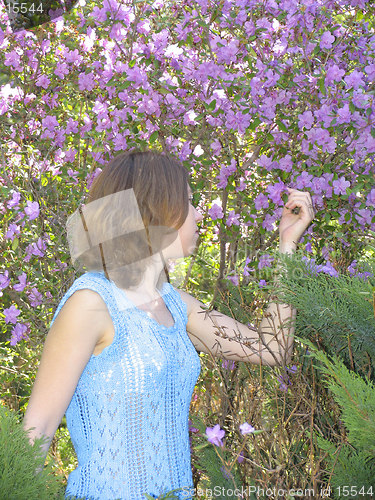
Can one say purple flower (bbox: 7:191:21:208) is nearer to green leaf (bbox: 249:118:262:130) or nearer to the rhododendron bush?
the rhododendron bush

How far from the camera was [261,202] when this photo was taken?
212 centimetres

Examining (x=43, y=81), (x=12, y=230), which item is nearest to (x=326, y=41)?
(x=43, y=81)

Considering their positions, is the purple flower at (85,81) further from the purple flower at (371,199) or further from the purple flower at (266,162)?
the purple flower at (371,199)

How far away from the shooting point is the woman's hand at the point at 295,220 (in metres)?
1.54

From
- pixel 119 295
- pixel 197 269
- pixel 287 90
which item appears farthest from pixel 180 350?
pixel 197 269

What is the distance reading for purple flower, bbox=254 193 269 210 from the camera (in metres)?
2.11

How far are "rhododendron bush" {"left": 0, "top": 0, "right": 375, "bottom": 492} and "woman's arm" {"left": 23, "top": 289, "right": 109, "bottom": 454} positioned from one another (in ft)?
2.41

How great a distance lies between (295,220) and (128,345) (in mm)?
654

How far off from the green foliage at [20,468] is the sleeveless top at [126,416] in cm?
59

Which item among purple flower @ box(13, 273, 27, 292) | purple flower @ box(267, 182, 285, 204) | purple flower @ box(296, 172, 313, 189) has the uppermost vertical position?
purple flower @ box(296, 172, 313, 189)

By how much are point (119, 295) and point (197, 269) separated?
7.84 ft

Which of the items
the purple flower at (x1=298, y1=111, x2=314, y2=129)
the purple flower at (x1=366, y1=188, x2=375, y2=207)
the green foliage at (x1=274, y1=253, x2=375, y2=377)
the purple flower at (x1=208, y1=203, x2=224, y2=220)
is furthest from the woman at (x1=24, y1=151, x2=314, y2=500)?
the purple flower at (x1=208, y1=203, x2=224, y2=220)

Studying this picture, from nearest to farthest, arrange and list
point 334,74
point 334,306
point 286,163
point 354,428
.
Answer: point 354,428, point 334,306, point 334,74, point 286,163

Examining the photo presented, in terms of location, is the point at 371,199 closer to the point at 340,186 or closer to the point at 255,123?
the point at 340,186
